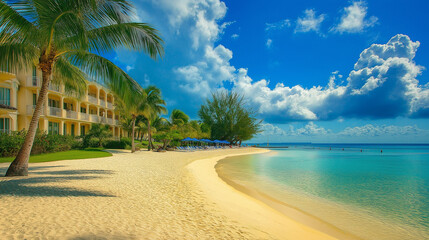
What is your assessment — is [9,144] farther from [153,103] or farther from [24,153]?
[153,103]

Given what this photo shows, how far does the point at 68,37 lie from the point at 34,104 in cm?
1919

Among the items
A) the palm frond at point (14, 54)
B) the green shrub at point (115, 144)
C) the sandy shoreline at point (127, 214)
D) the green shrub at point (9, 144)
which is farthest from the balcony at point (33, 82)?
the sandy shoreline at point (127, 214)

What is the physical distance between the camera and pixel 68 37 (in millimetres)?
7629

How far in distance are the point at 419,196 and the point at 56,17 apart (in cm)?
1524

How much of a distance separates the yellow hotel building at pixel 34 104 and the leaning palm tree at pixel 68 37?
6417 millimetres

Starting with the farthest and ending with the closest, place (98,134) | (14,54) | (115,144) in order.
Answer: (115,144), (98,134), (14,54)

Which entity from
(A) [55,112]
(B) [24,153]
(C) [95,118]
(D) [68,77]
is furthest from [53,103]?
(B) [24,153]

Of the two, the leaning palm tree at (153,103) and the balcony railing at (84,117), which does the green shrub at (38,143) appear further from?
the leaning palm tree at (153,103)

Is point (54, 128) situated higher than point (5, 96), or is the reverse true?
point (5, 96)

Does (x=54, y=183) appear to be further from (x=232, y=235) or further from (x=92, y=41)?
(x=232, y=235)

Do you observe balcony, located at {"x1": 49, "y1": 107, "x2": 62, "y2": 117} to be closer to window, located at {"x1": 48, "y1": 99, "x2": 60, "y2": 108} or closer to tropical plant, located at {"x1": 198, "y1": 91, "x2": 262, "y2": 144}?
window, located at {"x1": 48, "y1": 99, "x2": 60, "y2": 108}

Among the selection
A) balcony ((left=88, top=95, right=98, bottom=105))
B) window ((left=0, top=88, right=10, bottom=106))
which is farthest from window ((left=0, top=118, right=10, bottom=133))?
balcony ((left=88, top=95, right=98, bottom=105))

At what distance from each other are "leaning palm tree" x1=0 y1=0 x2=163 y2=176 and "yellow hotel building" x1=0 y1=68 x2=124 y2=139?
6.42 meters

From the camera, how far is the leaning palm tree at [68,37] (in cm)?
690
